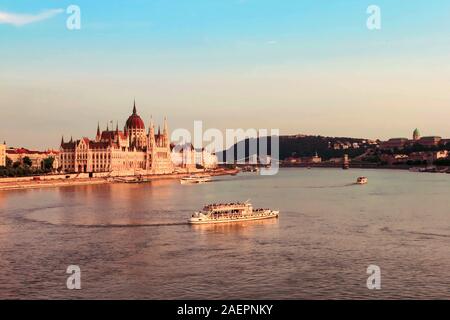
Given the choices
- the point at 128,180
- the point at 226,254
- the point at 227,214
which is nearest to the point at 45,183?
the point at 128,180

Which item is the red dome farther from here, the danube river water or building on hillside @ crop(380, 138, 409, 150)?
building on hillside @ crop(380, 138, 409, 150)

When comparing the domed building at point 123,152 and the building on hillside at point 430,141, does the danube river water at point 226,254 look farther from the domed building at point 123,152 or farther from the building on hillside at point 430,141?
the building on hillside at point 430,141

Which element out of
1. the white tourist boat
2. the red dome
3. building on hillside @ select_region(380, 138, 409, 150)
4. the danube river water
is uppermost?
the red dome

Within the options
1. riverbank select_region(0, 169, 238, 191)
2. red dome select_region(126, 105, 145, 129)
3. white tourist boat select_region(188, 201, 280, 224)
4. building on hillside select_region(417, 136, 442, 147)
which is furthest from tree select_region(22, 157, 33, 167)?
building on hillside select_region(417, 136, 442, 147)

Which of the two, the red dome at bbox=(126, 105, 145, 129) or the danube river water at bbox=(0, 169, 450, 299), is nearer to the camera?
the danube river water at bbox=(0, 169, 450, 299)

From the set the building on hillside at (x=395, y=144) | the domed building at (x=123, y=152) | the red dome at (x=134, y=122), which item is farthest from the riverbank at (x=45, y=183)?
the building on hillside at (x=395, y=144)
